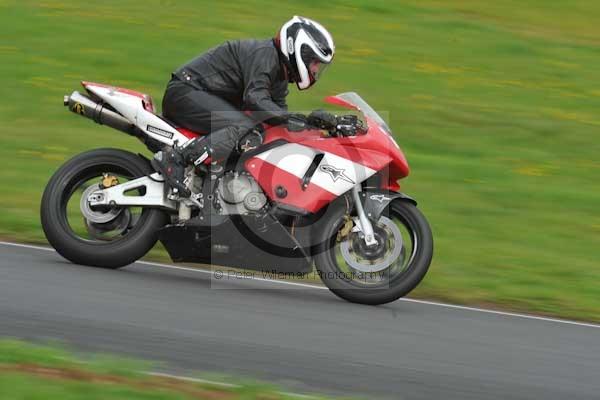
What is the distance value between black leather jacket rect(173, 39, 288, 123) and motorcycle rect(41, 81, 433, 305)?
0.92 ft

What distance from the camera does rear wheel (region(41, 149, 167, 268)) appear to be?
7.14 meters

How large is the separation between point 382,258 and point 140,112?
76.7 inches

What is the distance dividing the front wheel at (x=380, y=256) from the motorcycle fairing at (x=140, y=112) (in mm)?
1244

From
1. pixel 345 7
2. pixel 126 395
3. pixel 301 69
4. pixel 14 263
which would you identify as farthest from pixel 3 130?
pixel 345 7

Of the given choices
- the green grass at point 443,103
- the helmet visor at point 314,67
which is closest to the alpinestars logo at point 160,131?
the helmet visor at point 314,67

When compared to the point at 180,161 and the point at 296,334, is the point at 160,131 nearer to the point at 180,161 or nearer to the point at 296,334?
the point at 180,161

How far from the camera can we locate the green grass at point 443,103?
8867 millimetres

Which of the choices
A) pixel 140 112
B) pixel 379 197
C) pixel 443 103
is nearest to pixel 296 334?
pixel 379 197

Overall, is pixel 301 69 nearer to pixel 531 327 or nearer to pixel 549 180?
pixel 531 327

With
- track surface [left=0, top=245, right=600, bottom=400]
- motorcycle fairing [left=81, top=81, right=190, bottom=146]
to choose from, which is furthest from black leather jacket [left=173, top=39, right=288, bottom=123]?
track surface [left=0, top=245, right=600, bottom=400]

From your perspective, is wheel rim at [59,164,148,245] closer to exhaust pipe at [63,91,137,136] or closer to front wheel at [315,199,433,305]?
exhaust pipe at [63,91,137,136]

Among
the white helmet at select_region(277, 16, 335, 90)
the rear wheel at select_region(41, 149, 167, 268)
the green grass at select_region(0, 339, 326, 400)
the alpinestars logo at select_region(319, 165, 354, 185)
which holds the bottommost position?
the green grass at select_region(0, 339, 326, 400)

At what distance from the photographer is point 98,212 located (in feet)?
23.7

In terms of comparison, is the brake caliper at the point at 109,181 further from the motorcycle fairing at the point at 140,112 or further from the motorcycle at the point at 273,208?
the motorcycle fairing at the point at 140,112
